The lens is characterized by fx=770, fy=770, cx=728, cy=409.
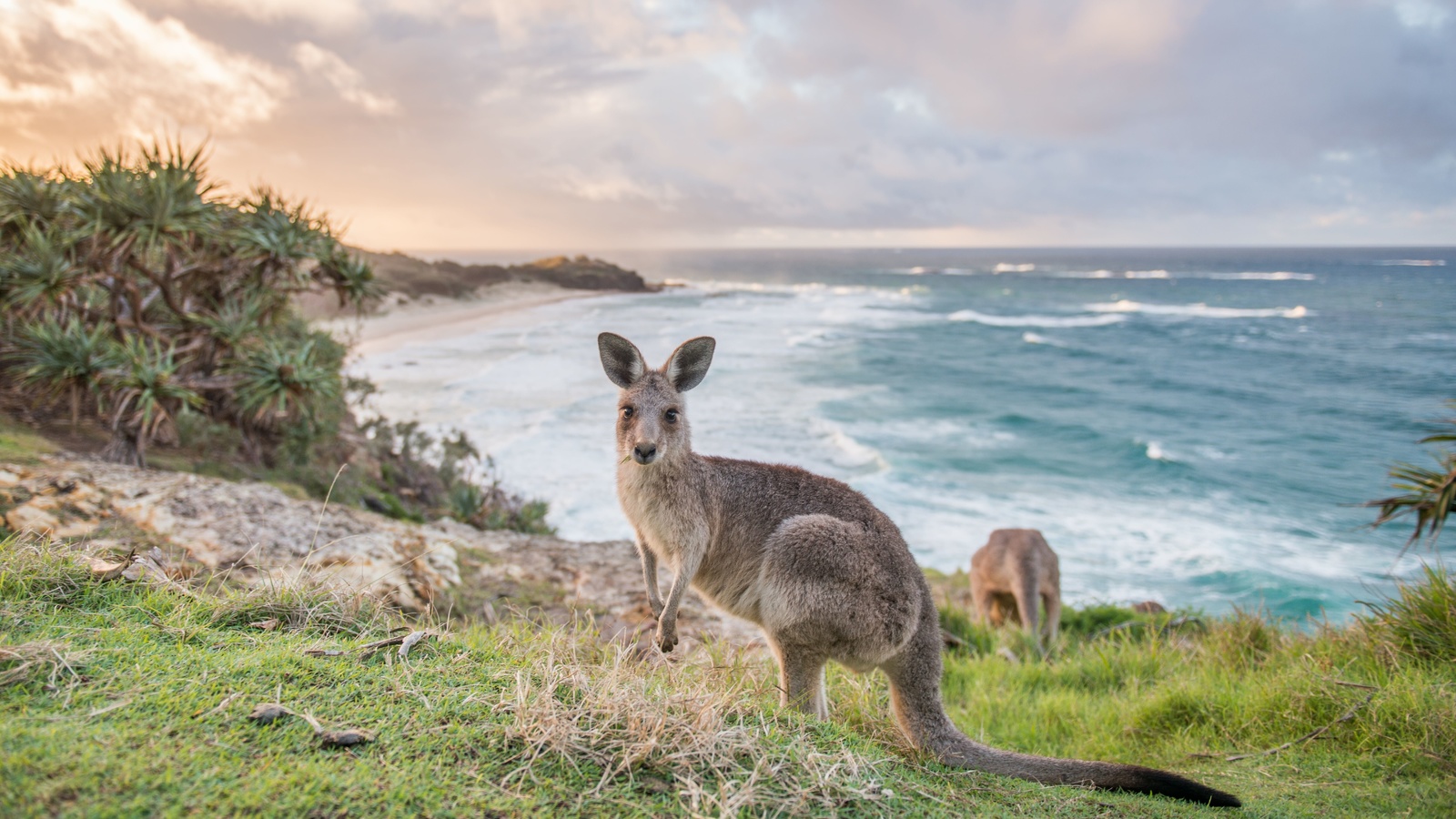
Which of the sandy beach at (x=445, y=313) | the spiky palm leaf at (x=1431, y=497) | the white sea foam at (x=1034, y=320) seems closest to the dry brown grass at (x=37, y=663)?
the spiky palm leaf at (x=1431, y=497)

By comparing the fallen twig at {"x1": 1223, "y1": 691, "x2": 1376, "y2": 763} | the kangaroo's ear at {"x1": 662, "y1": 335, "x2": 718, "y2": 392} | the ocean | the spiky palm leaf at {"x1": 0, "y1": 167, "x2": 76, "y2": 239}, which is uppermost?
the spiky palm leaf at {"x1": 0, "y1": 167, "x2": 76, "y2": 239}

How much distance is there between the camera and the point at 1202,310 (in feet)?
231

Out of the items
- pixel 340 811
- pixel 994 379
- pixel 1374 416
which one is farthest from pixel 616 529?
pixel 1374 416

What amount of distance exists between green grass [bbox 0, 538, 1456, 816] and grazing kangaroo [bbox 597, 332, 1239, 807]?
0.19 m

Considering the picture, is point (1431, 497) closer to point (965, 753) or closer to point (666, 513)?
point (965, 753)

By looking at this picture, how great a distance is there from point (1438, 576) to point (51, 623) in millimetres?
7416

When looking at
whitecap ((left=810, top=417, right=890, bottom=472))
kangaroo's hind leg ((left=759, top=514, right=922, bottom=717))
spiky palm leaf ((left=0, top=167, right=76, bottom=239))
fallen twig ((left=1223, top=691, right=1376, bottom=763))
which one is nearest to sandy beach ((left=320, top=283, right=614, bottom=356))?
whitecap ((left=810, top=417, right=890, bottom=472))

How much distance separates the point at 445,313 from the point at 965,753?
3956cm

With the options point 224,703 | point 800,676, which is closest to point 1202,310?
point 800,676

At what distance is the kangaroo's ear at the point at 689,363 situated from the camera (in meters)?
3.53

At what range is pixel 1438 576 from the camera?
492cm

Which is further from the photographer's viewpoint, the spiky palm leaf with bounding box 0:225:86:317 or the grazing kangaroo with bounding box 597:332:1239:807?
the spiky palm leaf with bounding box 0:225:86:317

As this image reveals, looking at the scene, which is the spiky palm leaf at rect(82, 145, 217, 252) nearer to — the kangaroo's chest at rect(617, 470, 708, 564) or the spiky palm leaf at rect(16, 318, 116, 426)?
the spiky palm leaf at rect(16, 318, 116, 426)

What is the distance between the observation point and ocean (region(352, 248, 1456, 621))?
643 inches
